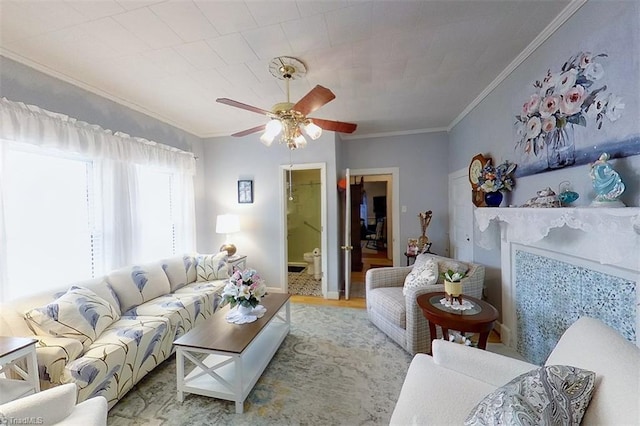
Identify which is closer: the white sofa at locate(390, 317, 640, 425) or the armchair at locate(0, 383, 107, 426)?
the white sofa at locate(390, 317, 640, 425)

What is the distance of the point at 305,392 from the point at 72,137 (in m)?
3.04

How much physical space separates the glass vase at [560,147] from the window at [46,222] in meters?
4.05

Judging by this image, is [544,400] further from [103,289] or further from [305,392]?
[103,289]

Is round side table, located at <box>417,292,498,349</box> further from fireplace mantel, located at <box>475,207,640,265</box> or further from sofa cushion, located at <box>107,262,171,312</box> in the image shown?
sofa cushion, located at <box>107,262,171,312</box>

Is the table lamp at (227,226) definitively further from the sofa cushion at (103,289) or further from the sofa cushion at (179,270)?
the sofa cushion at (103,289)

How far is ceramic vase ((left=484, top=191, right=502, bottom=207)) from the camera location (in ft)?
7.73

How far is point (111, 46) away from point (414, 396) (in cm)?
307

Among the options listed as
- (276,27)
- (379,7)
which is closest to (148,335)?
(276,27)

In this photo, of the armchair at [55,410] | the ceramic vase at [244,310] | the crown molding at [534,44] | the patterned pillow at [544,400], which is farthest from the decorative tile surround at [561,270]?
the armchair at [55,410]

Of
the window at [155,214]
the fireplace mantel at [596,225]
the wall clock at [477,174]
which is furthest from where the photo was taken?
the window at [155,214]

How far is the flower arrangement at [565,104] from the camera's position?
142cm

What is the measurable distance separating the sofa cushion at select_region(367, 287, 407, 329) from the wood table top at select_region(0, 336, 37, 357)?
2.64 m

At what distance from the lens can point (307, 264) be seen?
5633mm

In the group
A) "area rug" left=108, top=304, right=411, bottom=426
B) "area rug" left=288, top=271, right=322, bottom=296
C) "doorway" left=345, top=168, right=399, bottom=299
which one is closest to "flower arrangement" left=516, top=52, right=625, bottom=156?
"area rug" left=108, top=304, right=411, bottom=426
